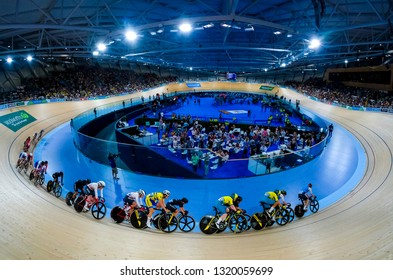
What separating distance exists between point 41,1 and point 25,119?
7504mm

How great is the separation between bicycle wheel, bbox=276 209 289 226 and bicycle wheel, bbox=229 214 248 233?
994 millimetres

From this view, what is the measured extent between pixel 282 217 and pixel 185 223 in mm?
2621

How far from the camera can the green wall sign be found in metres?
12.5

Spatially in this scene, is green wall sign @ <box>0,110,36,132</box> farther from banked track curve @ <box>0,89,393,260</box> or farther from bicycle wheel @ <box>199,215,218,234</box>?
bicycle wheel @ <box>199,215,218,234</box>

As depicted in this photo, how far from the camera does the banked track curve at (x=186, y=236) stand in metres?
4.63

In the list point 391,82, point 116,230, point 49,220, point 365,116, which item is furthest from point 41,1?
point 391,82

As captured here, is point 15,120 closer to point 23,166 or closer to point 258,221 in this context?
point 23,166

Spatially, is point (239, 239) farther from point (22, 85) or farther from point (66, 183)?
point (22, 85)

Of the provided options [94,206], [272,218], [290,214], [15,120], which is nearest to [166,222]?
[94,206]

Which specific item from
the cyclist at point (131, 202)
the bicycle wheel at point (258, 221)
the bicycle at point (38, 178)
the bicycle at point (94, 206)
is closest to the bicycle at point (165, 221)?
the cyclist at point (131, 202)

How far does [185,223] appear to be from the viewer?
5879mm

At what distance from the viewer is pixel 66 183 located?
30.4ft

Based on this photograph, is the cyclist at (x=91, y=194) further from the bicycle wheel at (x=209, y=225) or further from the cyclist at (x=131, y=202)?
the bicycle wheel at (x=209, y=225)

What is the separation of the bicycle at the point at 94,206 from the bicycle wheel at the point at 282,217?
459 centimetres
